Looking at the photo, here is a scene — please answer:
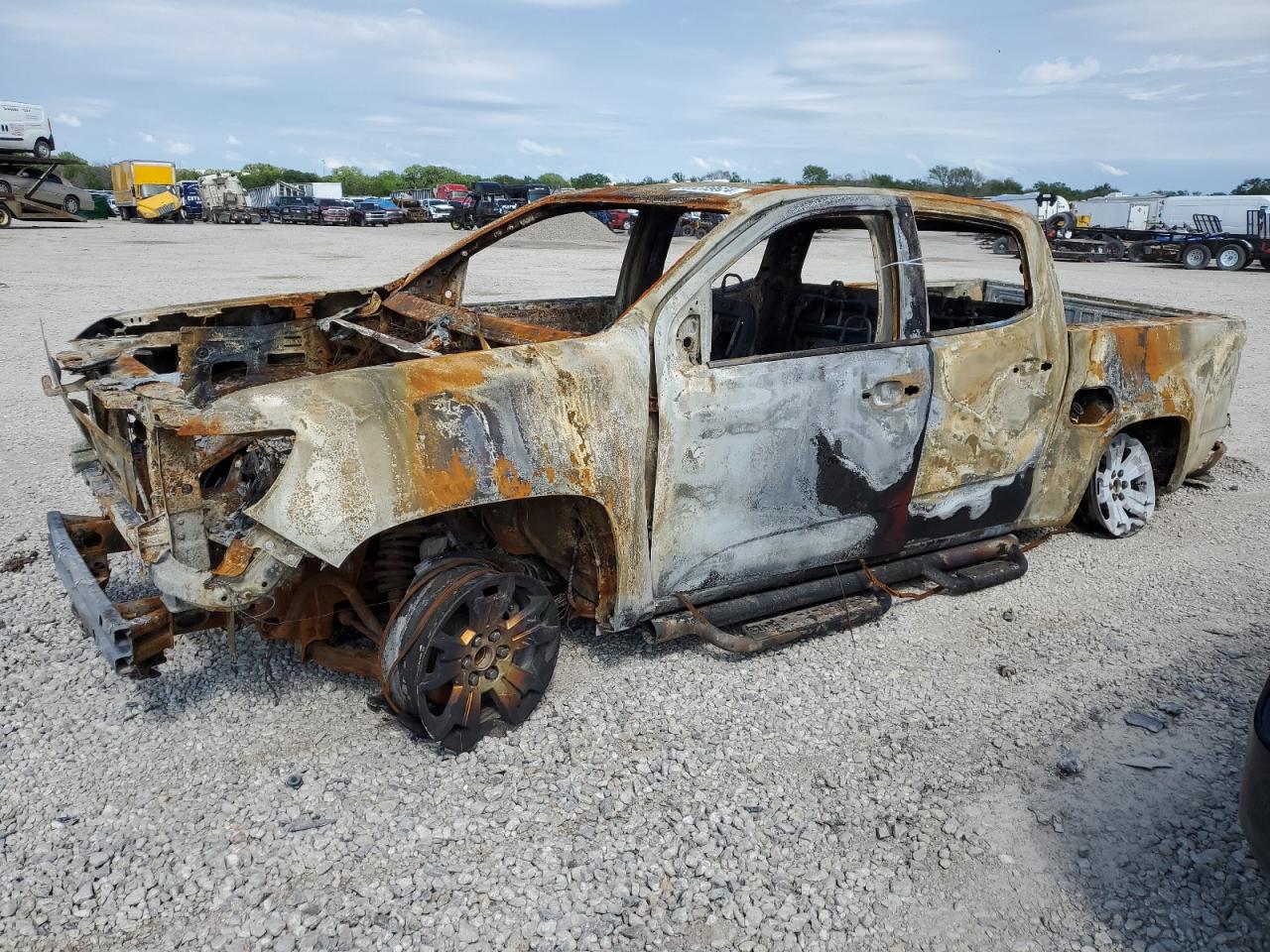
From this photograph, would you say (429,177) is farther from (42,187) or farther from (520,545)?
(520,545)

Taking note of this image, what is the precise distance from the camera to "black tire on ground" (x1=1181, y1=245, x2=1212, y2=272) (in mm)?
24922

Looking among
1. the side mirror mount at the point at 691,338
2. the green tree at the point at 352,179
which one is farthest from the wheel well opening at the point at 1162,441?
the green tree at the point at 352,179

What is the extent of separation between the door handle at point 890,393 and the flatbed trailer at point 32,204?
29.8m

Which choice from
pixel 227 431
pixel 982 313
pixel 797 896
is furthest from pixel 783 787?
pixel 982 313

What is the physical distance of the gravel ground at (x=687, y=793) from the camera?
252 centimetres

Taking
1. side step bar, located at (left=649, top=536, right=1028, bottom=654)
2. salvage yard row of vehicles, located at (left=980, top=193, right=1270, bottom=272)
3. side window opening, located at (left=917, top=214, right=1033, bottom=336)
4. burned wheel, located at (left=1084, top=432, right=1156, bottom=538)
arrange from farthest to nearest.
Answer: salvage yard row of vehicles, located at (left=980, top=193, right=1270, bottom=272), burned wheel, located at (left=1084, top=432, right=1156, bottom=538), side window opening, located at (left=917, top=214, right=1033, bottom=336), side step bar, located at (left=649, top=536, right=1028, bottom=654)

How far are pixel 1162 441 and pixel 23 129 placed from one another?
31148mm

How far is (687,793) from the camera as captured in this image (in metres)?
3.03

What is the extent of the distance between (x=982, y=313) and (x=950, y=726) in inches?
92.6

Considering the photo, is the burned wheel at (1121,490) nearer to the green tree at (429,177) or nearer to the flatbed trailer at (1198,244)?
the flatbed trailer at (1198,244)

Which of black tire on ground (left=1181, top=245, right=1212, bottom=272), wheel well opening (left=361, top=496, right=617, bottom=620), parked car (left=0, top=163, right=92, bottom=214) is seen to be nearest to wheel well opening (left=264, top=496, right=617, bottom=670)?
wheel well opening (left=361, top=496, right=617, bottom=620)

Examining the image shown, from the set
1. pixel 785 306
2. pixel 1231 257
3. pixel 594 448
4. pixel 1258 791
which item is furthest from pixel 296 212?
pixel 1258 791

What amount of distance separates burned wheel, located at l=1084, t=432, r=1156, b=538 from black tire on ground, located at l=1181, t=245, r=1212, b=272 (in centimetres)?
2361

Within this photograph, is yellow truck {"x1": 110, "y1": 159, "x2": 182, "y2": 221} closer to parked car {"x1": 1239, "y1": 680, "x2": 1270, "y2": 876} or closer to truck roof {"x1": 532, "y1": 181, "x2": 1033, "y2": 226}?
truck roof {"x1": 532, "y1": 181, "x2": 1033, "y2": 226}
